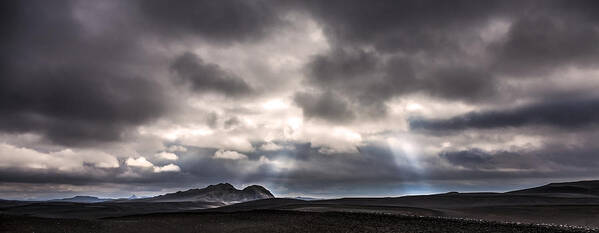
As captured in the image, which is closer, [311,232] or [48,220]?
[311,232]

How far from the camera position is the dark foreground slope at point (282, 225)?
42.1 m

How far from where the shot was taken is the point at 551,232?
4025 cm

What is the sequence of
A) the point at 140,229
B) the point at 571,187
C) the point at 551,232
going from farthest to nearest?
1. the point at 571,187
2. the point at 140,229
3. the point at 551,232

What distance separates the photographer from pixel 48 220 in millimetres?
47125

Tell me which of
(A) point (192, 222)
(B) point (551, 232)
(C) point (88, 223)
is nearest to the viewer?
(B) point (551, 232)

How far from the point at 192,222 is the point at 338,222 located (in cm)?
2004

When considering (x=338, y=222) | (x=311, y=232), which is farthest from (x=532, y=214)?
(x=311, y=232)

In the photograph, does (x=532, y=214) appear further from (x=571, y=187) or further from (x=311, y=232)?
(x=571, y=187)

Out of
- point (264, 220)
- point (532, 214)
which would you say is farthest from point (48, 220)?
point (532, 214)

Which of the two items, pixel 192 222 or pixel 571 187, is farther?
pixel 571 187

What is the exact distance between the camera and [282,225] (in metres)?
45.8

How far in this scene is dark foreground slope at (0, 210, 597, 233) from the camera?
42.1 meters

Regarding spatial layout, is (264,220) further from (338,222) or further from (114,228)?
(114,228)

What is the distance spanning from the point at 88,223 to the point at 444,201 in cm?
8646
